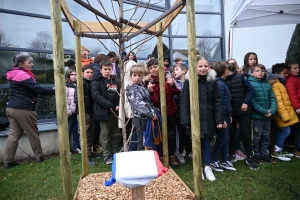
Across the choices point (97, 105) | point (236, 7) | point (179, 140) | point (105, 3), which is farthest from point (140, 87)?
point (105, 3)

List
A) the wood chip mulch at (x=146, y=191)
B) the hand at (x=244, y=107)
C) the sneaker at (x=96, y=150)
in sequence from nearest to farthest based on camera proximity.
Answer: the wood chip mulch at (x=146, y=191)
the hand at (x=244, y=107)
the sneaker at (x=96, y=150)

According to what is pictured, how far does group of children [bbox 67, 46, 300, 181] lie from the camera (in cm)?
350

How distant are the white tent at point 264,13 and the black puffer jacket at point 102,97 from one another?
3398mm

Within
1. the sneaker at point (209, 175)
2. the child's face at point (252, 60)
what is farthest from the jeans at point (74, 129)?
the child's face at point (252, 60)

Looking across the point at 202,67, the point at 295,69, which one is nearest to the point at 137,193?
the point at 202,67

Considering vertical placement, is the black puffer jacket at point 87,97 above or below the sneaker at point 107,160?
above

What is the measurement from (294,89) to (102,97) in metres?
3.39

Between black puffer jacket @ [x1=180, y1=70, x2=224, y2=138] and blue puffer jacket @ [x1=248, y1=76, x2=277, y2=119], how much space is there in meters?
0.94

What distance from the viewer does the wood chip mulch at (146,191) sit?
102 inches

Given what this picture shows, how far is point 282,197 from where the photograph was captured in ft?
9.30

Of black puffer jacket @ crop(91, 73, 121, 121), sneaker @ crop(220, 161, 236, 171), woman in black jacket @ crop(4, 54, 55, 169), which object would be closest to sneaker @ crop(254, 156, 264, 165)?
sneaker @ crop(220, 161, 236, 171)

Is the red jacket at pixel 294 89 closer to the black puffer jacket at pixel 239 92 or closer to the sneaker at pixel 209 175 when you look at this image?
the black puffer jacket at pixel 239 92

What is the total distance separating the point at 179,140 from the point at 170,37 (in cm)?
459

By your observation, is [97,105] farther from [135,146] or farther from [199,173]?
[199,173]
